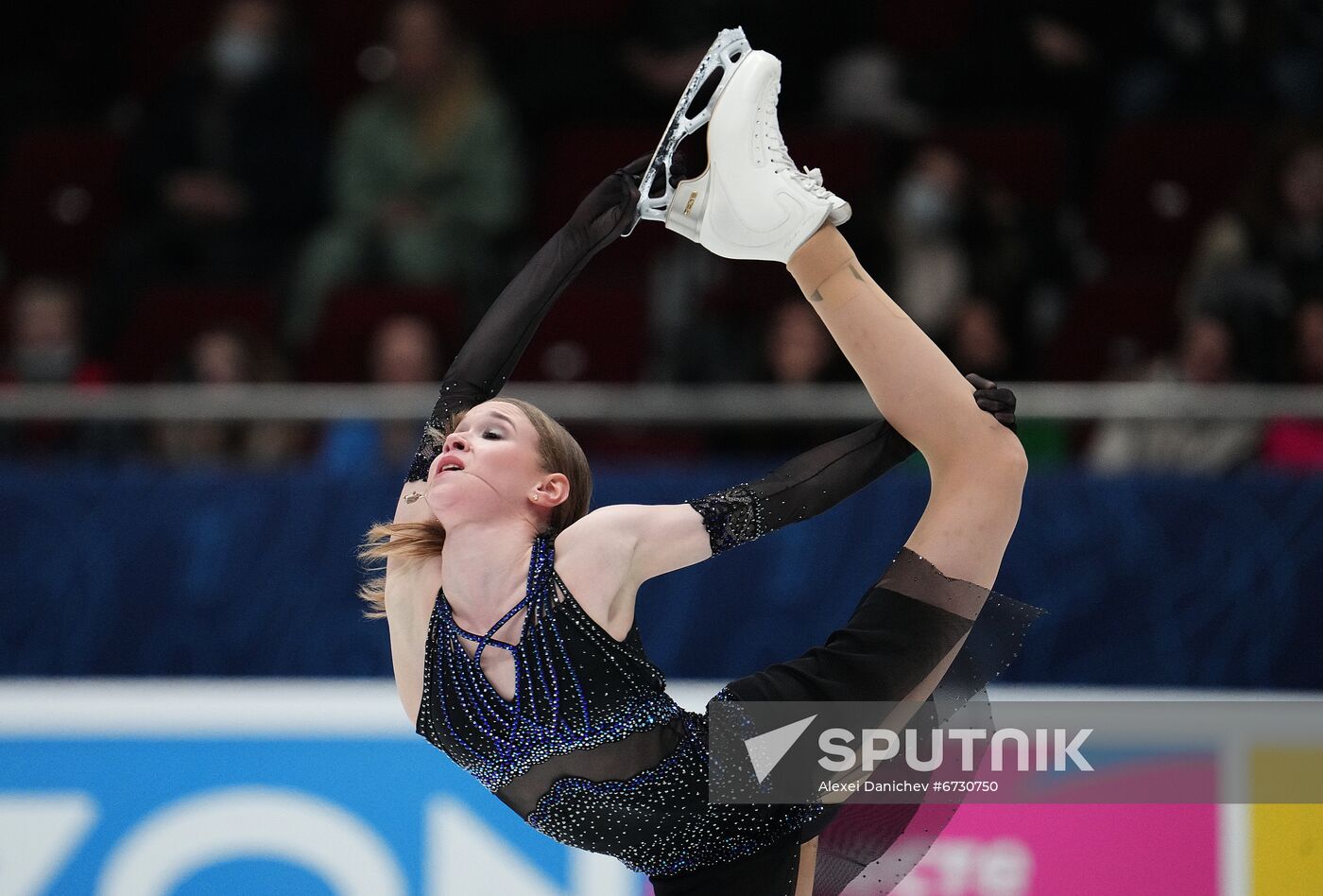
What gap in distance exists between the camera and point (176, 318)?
6371mm

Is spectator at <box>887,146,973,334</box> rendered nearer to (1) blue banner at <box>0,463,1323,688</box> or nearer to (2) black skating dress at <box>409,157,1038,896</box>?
(1) blue banner at <box>0,463,1323,688</box>

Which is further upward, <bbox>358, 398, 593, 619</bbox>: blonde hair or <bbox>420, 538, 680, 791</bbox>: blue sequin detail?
<bbox>358, 398, 593, 619</bbox>: blonde hair

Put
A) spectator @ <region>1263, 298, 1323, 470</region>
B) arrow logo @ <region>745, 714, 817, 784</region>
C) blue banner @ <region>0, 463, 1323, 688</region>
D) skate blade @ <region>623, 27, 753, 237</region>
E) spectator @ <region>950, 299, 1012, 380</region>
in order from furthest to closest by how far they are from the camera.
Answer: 1. spectator @ <region>950, 299, 1012, 380</region>
2. spectator @ <region>1263, 298, 1323, 470</region>
3. blue banner @ <region>0, 463, 1323, 688</region>
4. skate blade @ <region>623, 27, 753, 237</region>
5. arrow logo @ <region>745, 714, 817, 784</region>

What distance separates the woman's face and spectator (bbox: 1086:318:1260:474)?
256 cm

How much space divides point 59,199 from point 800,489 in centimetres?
521

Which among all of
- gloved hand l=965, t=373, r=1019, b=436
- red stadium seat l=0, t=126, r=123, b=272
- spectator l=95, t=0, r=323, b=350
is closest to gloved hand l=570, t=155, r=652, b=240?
gloved hand l=965, t=373, r=1019, b=436

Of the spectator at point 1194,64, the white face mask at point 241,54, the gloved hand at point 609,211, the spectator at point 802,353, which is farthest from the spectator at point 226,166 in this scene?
the gloved hand at point 609,211

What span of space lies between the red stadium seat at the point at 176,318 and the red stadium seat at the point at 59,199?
901 millimetres

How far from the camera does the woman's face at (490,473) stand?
2844 millimetres

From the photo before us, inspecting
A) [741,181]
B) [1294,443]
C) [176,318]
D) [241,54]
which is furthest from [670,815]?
[241,54]

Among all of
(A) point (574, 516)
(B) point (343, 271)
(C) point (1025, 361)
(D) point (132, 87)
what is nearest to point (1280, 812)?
(A) point (574, 516)

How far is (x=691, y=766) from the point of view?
284 cm

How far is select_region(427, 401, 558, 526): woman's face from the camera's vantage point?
2844mm

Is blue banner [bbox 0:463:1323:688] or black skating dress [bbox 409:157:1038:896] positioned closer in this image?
black skating dress [bbox 409:157:1038:896]
